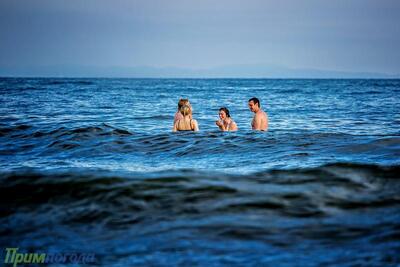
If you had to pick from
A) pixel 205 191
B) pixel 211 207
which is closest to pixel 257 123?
pixel 205 191

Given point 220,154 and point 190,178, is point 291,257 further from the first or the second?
point 220,154

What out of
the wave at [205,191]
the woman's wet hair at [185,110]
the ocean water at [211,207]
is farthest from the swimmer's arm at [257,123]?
the wave at [205,191]

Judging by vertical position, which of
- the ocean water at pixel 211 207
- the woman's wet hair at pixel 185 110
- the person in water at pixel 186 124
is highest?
the woman's wet hair at pixel 185 110

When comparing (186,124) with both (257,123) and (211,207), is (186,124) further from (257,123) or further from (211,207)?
(211,207)

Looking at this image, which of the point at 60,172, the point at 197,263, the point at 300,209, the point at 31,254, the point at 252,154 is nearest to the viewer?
the point at 197,263

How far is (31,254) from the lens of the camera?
152 inches

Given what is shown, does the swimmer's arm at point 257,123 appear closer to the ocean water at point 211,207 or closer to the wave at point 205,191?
the ocean water at point 211,207

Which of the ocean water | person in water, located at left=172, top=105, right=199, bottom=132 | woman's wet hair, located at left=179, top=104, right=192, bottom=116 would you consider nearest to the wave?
the ocean water

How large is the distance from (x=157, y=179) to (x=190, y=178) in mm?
499

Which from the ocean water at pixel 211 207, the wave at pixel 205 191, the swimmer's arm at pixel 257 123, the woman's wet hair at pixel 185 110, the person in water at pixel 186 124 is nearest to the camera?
the ocean water at pixel 211 207

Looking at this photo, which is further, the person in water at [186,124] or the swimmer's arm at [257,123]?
the swimmer's arm at [257,123]

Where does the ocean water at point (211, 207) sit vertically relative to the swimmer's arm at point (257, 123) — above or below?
below

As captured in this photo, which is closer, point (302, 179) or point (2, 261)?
point (2, 261)

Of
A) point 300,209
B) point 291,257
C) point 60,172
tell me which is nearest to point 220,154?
point 60,172
